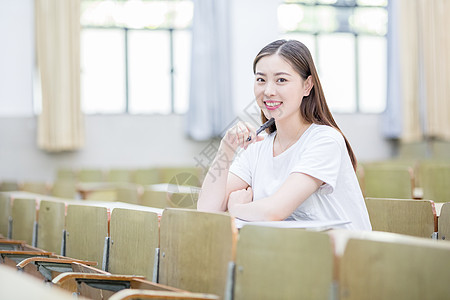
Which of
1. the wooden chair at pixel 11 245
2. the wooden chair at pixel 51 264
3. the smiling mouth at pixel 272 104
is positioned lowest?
the wooden chair at pixel 11 245

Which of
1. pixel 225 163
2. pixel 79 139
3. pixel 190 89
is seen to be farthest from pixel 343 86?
pixel 225 163

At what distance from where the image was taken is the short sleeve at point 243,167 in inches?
97.4

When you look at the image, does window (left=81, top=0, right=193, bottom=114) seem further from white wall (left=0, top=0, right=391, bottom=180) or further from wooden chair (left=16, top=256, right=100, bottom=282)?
wooden chair (left=16, top=256, right=100, bottom=282)

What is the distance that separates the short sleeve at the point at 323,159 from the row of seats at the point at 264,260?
26 centimetres

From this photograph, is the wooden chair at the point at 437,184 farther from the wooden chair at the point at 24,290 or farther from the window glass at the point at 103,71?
the window glass at the point at 103,71

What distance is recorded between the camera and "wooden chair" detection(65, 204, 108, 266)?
275 centimetres

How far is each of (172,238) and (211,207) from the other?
261mm

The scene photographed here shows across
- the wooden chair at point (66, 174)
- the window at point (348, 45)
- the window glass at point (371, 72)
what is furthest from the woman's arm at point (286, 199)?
the window glass at point (371, 72)

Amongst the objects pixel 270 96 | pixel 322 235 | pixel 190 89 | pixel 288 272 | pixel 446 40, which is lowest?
pixel 288 272

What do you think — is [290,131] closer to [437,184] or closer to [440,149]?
[437,184]

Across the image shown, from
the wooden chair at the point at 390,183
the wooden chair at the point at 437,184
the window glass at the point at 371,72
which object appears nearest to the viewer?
the wooden chair at the point at 390,183

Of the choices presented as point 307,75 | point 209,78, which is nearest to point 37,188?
point 209,78

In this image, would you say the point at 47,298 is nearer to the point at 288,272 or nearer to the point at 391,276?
the point at 288,272

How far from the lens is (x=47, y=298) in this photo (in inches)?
47.7
